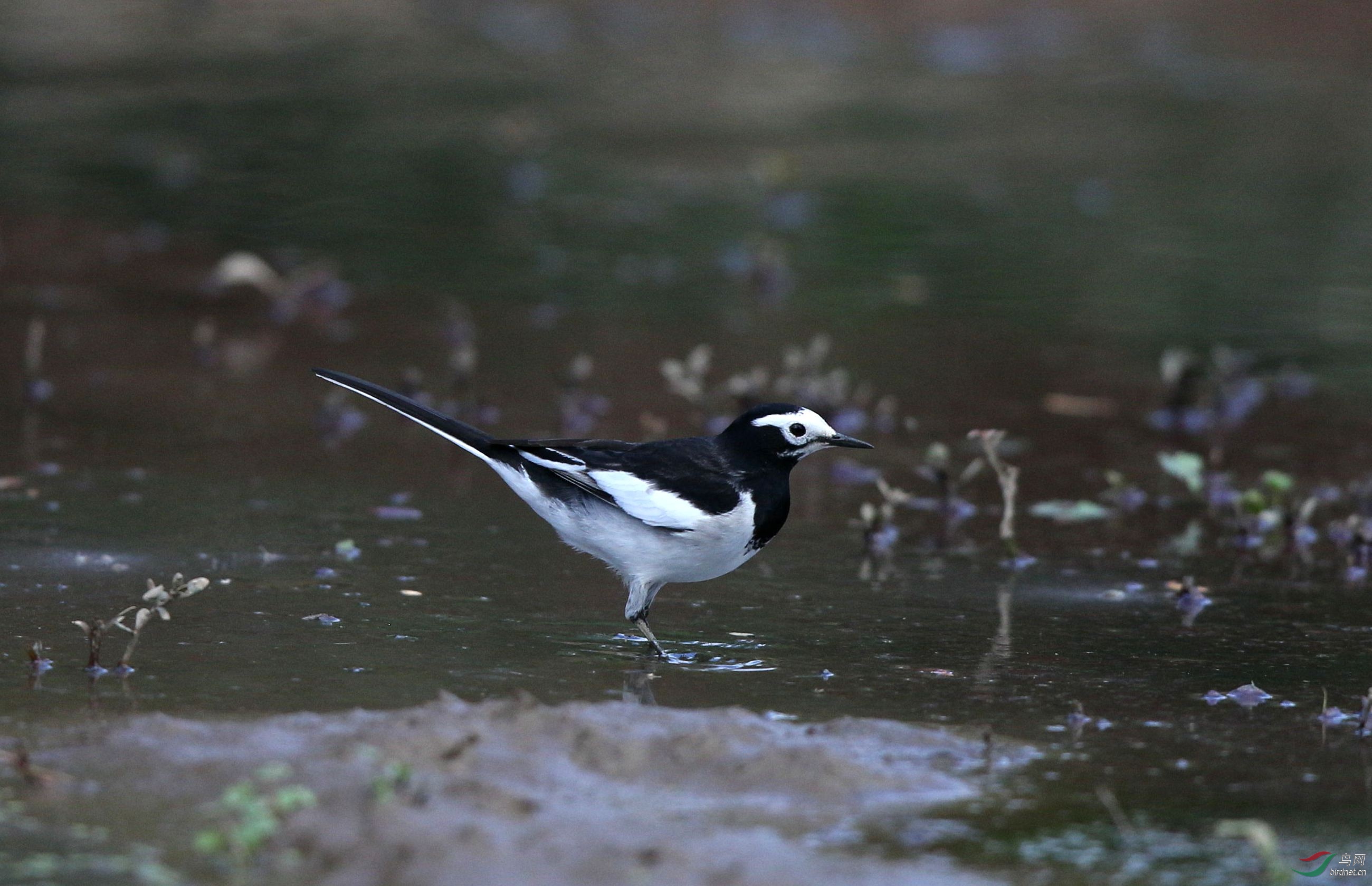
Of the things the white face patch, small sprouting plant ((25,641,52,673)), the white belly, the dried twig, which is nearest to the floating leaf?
the dried twig

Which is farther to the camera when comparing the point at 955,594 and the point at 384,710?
the point at 955,594

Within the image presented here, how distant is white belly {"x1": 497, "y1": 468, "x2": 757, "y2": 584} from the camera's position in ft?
20.9

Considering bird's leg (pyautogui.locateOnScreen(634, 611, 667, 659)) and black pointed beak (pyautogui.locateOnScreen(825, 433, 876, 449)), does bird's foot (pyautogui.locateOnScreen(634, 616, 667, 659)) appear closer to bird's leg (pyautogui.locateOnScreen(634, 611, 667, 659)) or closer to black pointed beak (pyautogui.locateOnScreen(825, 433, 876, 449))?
bird's leg (pyautogui.locateOnScreen(634, 611, 667, 659))

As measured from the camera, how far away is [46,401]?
9.45 metres

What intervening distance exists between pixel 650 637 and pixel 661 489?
19.9 inches

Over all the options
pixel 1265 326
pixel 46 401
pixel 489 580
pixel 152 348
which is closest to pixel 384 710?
pixel 489 580

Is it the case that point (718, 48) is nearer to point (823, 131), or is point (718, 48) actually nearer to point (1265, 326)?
point (823, 131)

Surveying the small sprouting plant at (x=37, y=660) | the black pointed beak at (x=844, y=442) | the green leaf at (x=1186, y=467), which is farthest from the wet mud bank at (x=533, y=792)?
the green leaf at (x=1186, y=467)

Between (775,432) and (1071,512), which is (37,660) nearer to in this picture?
(775,432)

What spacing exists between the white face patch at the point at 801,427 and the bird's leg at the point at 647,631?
0.78 m

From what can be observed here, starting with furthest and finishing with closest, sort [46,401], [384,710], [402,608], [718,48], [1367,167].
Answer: [718,48] < [1367,167] < [46,401] < [402,608] < [384,710]

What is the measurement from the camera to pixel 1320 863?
4578 mm

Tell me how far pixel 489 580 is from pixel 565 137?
1181cm

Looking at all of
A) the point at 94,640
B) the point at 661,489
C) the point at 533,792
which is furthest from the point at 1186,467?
the point at 94,640
